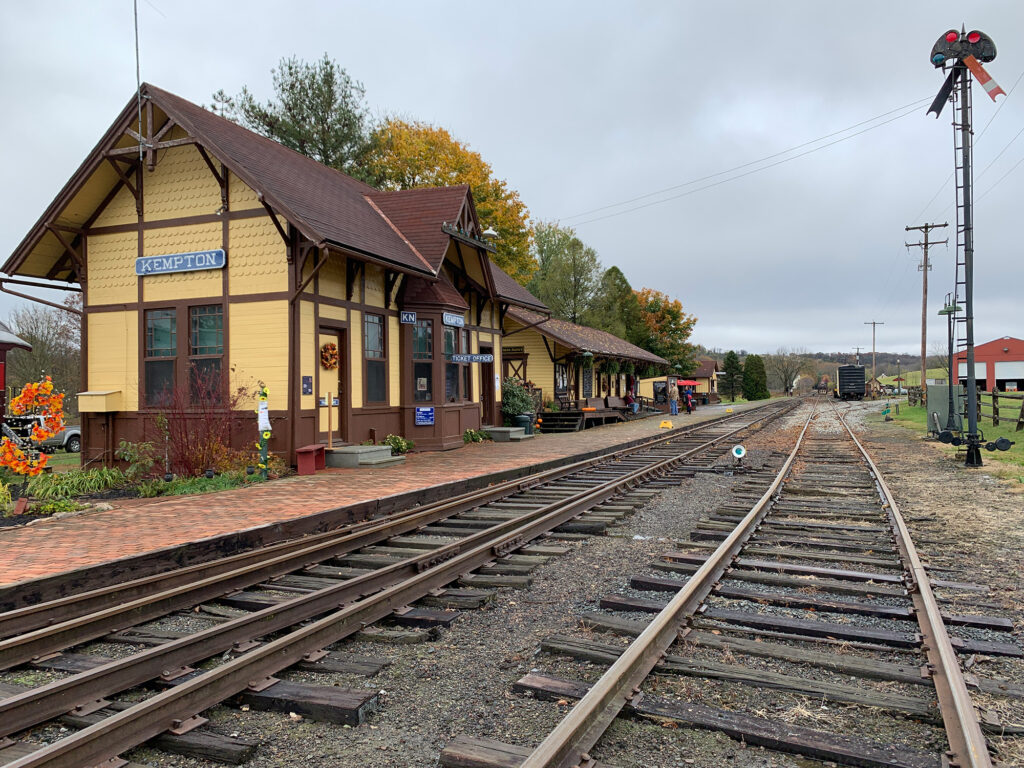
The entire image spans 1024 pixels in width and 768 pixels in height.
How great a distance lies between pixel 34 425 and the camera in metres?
10.2

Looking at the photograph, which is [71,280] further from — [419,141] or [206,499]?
[419,141]

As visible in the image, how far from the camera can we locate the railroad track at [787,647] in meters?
3.13

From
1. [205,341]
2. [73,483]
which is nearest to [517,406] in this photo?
[205,341]

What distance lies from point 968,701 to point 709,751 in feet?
4.35

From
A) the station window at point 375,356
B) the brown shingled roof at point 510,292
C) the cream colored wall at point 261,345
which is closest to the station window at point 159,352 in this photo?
the cream colored wall at point 261,345

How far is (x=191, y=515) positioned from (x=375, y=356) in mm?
7440

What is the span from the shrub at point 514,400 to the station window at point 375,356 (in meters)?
7.84

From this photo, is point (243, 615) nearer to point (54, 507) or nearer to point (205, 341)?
point (54, 507)

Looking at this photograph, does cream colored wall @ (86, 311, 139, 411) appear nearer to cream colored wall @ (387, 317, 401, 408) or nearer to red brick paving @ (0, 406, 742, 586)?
red brick paving @ (0, 406, 742, 586)

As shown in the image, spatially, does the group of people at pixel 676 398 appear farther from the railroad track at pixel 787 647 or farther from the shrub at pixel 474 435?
the railroad track at pixel 787 647

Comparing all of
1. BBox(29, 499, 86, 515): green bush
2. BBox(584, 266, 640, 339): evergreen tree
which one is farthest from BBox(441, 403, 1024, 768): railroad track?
BBox(584, 266, 640, 339): evergreen tree

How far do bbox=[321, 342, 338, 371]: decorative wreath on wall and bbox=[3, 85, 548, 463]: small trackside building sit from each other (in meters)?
0.03

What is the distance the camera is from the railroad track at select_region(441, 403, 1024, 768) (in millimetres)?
3133

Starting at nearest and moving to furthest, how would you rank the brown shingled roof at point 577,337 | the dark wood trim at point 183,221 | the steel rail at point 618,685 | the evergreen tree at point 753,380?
the steel rail at point 618,685, the dark wood trim at point 183,221, the brown shingled roof at point 577,337, the evergreen tree at point 753,380
